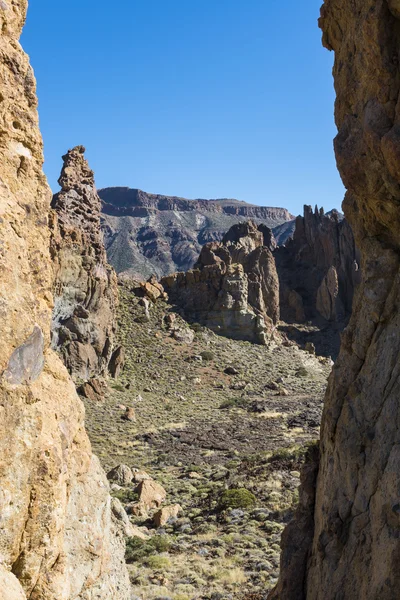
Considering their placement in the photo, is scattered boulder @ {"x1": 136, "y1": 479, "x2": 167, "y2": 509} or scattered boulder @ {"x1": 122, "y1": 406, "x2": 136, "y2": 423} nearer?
scattered boulder @ {"x1": 136, "y1": 479, "x2": 167, "y2": 509}

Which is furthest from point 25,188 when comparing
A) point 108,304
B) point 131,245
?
point 131,245

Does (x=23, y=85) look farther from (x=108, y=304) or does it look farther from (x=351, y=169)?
(x=108, y=304)

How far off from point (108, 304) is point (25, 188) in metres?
41.7

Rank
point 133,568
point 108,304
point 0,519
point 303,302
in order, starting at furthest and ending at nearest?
point 303,302 < point 108,304 < point 133,568 < point 0,519

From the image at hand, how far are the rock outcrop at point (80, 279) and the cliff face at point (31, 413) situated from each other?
35.7 metres

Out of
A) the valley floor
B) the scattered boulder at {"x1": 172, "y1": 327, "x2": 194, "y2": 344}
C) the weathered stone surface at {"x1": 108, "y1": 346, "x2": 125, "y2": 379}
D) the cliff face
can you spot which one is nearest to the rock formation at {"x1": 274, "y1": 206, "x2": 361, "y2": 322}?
the valley floor

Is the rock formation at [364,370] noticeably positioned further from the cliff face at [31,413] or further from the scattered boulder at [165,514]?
the scattered boulder at [165,514]

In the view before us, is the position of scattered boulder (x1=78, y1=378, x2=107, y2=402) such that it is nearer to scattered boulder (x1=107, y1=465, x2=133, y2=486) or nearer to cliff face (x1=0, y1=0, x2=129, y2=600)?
scattered boulder (x1=107, y1=465, x2=133, y2=486)

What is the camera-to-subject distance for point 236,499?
63.9 feet

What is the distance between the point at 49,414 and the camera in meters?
5.93

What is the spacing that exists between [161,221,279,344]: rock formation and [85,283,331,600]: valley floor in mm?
2383

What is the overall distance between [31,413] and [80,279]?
40172 mm

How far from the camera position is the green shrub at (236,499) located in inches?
755

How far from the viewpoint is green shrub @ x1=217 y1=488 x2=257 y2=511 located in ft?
62.9
